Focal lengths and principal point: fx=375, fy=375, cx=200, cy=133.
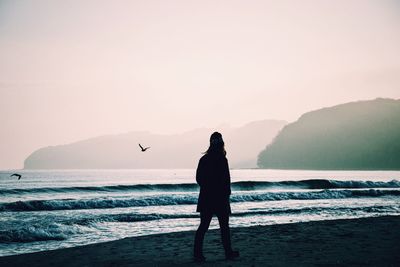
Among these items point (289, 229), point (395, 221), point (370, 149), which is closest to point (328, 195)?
point (395, 221)

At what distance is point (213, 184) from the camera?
7.25 metres

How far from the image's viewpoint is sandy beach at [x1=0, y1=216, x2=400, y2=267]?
23.6 ft

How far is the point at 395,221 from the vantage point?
1341 cm

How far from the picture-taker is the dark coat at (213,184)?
7.18 meters

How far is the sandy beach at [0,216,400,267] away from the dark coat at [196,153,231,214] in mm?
1039

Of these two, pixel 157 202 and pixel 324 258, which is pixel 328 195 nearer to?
pixel 157 202

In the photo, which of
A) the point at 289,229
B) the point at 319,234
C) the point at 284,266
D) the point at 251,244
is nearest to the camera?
the point at 284,266

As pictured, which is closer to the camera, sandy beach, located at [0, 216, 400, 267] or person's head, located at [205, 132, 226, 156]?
sandy beach, located at [0, 216, 400, 267]

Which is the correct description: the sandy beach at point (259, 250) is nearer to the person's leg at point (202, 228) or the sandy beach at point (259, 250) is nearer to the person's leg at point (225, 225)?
the person's leg at point (202, 228)

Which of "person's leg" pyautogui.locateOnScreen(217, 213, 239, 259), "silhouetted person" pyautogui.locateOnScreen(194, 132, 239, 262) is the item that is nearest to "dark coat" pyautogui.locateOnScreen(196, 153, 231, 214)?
"silhouetted person" pyautogui.locateOnScreen(194, 132, 239, 262)

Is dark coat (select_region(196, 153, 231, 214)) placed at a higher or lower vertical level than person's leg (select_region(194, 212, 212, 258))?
higher

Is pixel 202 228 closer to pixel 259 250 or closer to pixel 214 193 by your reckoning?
pixel 214 193

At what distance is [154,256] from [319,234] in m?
5.10

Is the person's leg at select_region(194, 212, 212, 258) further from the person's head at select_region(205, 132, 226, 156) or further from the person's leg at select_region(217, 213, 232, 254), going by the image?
the person's head at select_region(205, 132, 226, 156)
